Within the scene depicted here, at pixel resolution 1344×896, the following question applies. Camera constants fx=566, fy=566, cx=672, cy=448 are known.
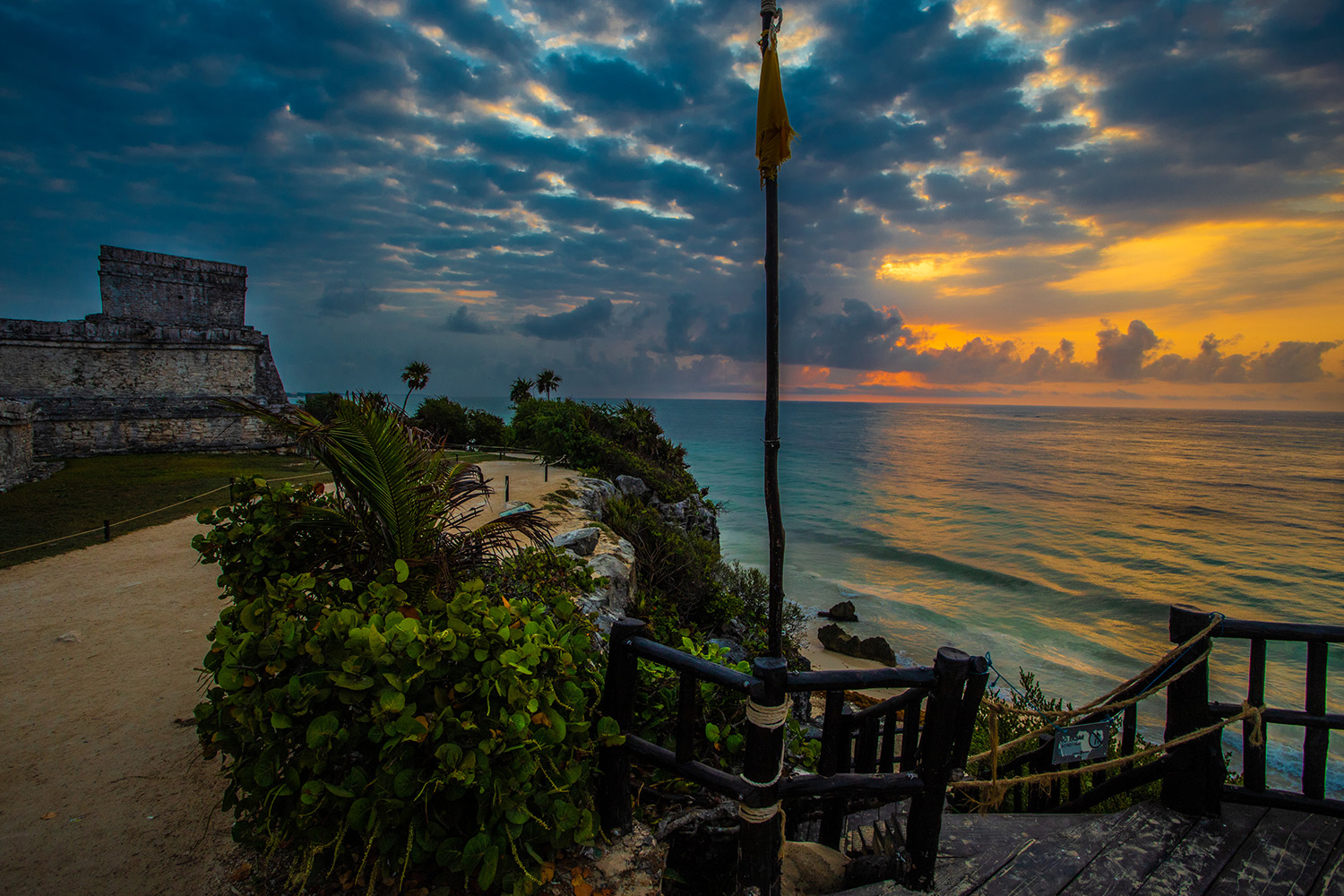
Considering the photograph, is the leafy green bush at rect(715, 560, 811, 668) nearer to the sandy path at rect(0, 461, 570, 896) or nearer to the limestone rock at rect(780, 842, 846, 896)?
the limestone rock at rect(780, 842, 846, 896)

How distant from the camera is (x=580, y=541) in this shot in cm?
889

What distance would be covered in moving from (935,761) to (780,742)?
745 millimetres

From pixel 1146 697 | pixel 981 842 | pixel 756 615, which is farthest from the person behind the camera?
pixel 756 615

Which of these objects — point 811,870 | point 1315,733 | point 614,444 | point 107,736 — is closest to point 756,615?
point 614,444

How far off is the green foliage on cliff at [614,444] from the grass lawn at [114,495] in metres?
6.97

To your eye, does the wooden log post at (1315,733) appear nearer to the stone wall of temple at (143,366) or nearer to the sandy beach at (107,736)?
the sandy beach at (107,736)

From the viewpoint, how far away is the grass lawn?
10336mm

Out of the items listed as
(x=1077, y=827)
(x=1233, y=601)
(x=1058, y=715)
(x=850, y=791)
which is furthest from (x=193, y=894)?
(x=1233, y=601)

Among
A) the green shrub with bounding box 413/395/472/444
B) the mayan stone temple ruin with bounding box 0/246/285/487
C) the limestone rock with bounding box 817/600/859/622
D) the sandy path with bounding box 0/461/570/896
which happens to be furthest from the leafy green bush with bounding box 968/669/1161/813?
the green shrub with bounding box 413/395/472/444

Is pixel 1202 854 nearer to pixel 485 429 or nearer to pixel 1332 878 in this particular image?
pixel 1332 878

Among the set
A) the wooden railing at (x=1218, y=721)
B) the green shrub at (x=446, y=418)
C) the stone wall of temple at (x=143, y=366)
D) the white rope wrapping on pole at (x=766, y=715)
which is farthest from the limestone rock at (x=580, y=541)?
the green shrub at (x=446, y=418)

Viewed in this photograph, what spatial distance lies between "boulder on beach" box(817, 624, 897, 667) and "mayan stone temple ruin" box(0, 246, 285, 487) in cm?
1863

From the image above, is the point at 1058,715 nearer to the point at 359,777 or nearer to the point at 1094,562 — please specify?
the point at 359,777

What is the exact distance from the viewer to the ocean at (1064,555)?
51.6ft
